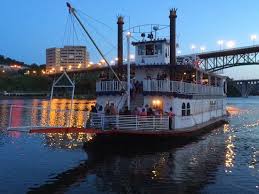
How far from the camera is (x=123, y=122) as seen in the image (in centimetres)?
2856

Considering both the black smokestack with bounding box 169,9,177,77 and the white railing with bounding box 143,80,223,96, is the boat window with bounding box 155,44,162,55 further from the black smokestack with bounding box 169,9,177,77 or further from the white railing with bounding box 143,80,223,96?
the white railing with bounding box 143,80,223,96

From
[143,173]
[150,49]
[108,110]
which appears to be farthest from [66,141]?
[143,173]

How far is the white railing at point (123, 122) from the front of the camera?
2845cm

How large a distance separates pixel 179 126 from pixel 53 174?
11.8 meters

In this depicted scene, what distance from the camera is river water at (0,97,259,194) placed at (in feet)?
67.1

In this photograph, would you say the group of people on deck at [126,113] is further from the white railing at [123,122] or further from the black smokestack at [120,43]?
the black smokestack at [120,43]

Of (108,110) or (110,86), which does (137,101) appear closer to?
(110,86)

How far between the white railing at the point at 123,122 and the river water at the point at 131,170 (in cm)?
186

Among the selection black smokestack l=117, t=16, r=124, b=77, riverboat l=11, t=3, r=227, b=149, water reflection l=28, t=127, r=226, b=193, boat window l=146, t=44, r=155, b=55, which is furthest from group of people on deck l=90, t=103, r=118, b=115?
boat window l=146, t=44, r=155, b=55

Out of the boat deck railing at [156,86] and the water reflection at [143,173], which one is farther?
the boat deck railing at [156,86]

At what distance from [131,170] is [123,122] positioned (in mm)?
5450

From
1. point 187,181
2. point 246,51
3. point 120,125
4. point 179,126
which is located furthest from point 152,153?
point 246,51

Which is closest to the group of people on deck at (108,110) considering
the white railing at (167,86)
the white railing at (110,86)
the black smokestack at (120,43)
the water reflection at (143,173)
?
the white railing at (110,86)

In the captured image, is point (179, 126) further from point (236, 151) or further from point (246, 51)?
point (246, 51)
